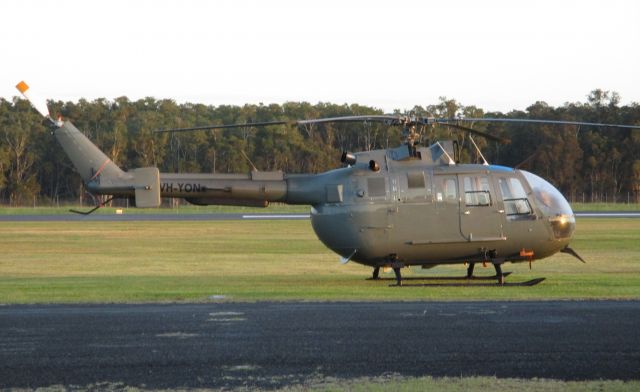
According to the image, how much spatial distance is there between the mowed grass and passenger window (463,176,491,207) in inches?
83.6

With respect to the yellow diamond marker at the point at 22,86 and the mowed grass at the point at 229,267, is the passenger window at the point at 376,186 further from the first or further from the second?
the yellow diamond marker at the point at 22,86

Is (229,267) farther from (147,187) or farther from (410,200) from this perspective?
(410,200)

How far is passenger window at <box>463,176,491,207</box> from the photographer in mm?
21578

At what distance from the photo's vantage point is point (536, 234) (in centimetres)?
2177

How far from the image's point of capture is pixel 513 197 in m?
21.8

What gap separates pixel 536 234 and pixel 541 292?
3.19 meters

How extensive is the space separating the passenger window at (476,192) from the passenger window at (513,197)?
0.34 m

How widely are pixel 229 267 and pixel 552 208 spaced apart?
11624mm

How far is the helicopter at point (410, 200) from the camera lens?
2156 cm

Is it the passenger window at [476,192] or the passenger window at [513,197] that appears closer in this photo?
the passenger window at [476,192]

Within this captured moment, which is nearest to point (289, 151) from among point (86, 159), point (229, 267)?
point (229, 267)

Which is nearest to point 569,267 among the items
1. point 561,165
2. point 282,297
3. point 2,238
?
point 282,297

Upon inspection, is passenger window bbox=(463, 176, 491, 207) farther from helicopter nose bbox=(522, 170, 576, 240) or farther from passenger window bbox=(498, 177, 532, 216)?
helicopter nose bbox=(522, 170, 576, 240)

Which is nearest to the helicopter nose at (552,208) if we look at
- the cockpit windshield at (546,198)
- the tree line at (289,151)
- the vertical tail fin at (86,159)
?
the cockpit windshield at (546,198)
